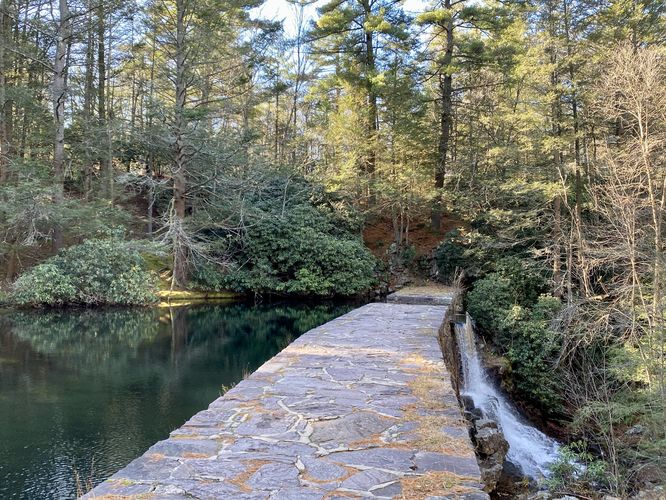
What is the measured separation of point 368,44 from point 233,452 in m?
17.0

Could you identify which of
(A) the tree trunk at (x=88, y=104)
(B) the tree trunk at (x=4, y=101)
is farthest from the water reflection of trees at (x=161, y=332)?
(A) the tree trunk at (x=88, y=104)

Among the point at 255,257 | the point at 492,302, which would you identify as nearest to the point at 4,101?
the point at 255,257

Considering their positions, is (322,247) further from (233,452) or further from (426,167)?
(233,452)

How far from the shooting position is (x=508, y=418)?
24.7ft

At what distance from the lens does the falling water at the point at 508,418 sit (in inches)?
249

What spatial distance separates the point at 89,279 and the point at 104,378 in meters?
5.96

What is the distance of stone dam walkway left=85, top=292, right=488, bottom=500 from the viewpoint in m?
2.28

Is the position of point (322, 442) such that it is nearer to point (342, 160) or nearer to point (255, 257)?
point (255, 257)

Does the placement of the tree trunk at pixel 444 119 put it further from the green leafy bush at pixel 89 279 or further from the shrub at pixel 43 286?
the shrub at pixel 43 286

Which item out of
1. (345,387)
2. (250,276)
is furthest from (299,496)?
(250,276)

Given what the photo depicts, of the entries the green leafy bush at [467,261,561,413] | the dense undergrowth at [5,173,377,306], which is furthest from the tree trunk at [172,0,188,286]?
the green leafy bush at [467,261,561,413]

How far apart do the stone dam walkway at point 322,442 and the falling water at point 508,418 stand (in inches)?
108

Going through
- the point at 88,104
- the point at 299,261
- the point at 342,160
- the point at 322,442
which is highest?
the point at 88,104

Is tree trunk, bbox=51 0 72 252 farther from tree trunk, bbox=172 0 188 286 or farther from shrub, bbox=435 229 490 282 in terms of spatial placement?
shrub, bbox=435 229 490 282
